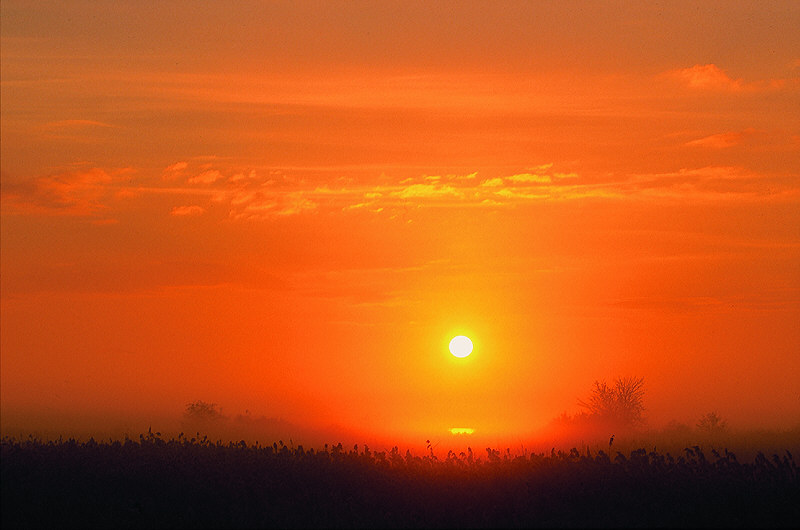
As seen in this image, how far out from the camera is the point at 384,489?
45.7 feet

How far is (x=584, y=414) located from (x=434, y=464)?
164 feet

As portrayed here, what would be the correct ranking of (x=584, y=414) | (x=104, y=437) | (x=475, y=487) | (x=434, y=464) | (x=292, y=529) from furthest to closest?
(x=584, y=414) < (x=104, y=437) < (x=434, y=464) < (x=475, y=487) < (x=292, y=529)

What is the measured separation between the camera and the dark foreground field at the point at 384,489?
40.8 feet

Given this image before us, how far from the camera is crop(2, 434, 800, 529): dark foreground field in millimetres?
12445

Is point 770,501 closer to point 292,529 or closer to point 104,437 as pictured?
point 292,529

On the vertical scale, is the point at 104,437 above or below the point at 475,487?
above

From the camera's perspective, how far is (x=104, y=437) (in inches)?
677

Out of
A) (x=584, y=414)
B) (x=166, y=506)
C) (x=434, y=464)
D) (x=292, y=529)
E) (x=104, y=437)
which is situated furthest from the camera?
(x=584, y=414)

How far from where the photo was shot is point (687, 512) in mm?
12258

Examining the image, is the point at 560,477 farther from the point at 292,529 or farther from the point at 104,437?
the point at 104,437

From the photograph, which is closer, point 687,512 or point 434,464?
point 687,512

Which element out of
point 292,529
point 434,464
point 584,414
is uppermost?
point 584,414

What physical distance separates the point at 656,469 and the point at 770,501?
1814mm

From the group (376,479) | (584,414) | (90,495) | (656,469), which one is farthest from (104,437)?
(584,414)
